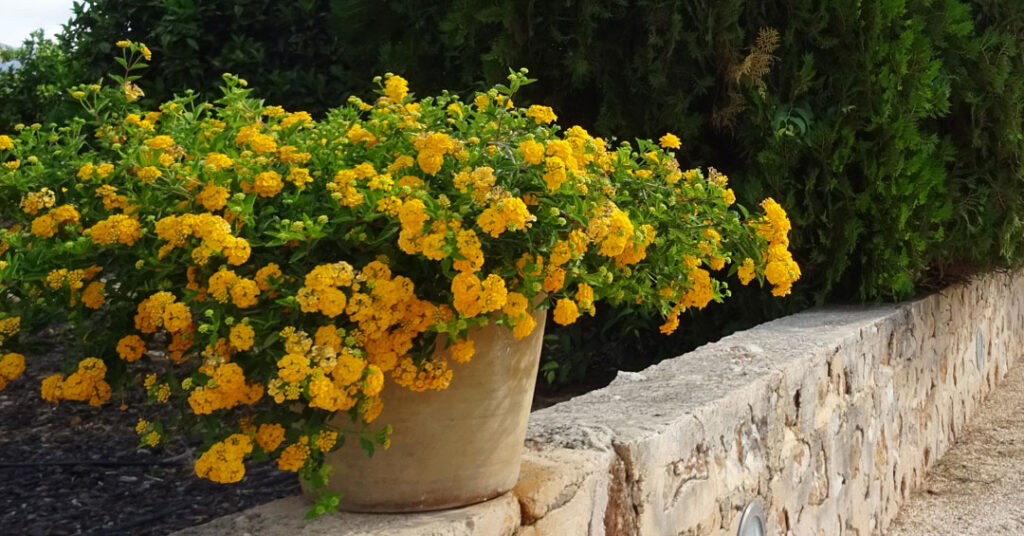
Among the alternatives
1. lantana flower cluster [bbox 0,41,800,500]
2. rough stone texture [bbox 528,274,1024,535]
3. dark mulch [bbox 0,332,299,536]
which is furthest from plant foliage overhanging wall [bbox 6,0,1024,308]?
lantana flower cluster [bbox 0,41,800,500]

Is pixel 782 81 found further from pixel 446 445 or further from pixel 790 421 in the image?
pixel 446 445

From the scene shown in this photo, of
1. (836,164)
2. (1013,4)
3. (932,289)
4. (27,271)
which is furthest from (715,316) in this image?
(27,271)

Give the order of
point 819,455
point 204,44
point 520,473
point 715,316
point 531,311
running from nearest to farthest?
point 531,311
point 520,473
point 819,455
point 715,316
point 204,44

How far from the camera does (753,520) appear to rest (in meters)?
2.92

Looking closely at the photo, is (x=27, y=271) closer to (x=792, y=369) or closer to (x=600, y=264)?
(x=600, y=264)

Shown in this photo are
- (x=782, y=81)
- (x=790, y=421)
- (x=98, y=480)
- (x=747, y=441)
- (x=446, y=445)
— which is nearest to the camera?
(x=446, y=445)

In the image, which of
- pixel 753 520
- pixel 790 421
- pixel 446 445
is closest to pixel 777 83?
pixel 790 421

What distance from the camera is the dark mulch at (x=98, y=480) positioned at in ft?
9.86

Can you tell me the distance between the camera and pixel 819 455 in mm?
3480

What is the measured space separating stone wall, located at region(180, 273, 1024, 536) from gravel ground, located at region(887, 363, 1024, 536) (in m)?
0.08

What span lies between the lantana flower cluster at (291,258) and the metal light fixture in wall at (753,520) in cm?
118

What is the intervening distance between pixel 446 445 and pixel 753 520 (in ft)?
4.49

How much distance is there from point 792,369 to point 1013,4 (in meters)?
2.65

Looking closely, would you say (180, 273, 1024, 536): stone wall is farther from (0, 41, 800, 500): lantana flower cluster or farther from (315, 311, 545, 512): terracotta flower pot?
(0, 41, 800, 500): lantana flower cluster
